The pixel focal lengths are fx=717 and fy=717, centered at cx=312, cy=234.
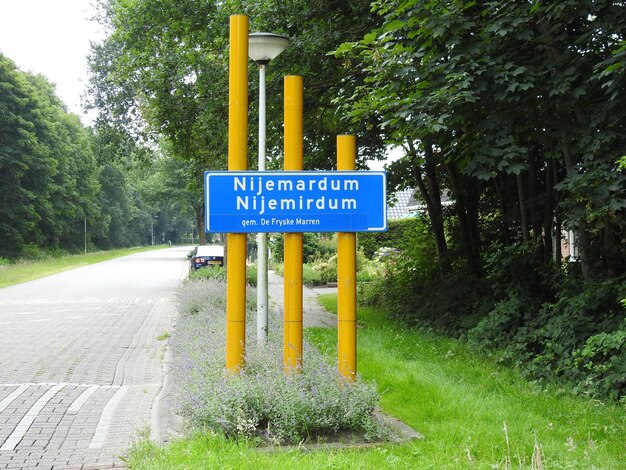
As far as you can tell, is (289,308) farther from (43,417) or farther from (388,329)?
(388,329)

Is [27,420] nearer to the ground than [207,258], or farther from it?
nearer to the ground

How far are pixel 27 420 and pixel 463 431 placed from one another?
13.4 ft

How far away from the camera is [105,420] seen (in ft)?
22.7

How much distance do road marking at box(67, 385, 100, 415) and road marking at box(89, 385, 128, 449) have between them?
0.27 metres

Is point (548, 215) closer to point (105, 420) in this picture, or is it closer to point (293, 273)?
point (293, 273)

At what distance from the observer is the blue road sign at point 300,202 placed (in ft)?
20.9

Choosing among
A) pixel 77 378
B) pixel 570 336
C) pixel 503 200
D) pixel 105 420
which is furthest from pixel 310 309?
pixel 105 420

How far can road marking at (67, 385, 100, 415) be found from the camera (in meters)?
7.34

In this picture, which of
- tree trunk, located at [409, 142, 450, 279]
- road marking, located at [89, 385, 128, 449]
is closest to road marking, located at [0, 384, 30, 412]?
road marking, located at [89, 385, 128, 449]

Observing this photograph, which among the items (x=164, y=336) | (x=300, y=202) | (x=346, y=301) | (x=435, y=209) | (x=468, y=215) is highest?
(x=435, y=209)

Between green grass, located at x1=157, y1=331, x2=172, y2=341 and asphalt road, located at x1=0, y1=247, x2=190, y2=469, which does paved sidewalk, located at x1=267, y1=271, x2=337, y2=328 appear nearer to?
green grass, located at x1=157, y1=331, x2=172, y2=341

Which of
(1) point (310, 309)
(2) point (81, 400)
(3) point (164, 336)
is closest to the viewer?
(2) point (81, 400)

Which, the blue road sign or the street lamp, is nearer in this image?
the blue road sign

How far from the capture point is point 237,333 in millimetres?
6594
